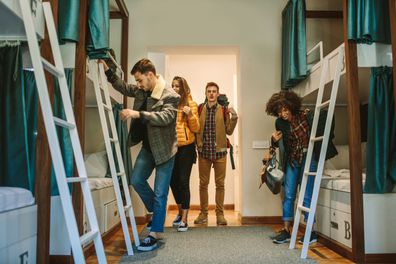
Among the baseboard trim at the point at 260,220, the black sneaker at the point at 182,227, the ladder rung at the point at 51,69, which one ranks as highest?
the ladder rung at the point at 51,69

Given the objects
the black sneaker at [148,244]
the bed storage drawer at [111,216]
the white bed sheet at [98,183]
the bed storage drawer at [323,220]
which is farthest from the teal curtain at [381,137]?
the bed storage drawer at [111,216]

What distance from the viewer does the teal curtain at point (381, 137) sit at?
2186 mm

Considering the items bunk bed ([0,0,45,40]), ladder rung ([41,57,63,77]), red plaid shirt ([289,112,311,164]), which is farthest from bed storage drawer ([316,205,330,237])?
bunk bed ([0,0,45,40])

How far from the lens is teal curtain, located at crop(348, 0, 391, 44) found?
2201mm

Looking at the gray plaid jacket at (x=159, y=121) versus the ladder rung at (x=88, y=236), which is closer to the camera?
the ladder rung at (x=88, y=236)

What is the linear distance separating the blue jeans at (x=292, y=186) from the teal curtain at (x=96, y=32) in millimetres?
1542

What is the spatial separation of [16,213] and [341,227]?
1933 millimetres

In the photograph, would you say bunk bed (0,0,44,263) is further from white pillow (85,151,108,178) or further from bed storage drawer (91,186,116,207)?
white pillow (85,151,108,178)

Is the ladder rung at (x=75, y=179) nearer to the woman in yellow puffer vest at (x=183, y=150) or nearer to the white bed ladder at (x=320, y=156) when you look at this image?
the white bed ladder at (x=320, y=156)

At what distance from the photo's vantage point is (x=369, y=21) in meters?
2.18

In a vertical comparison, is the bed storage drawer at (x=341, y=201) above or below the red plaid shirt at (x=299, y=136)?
below

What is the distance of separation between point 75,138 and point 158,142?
32.3 inches

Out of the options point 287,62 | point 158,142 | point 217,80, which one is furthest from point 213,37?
point 158,142

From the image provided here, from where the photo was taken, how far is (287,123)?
288 centimetres
